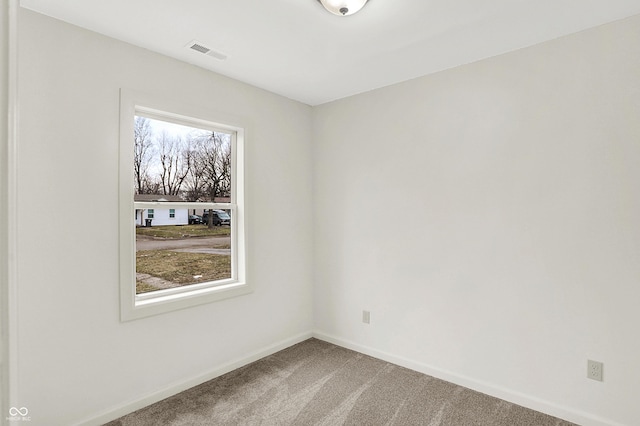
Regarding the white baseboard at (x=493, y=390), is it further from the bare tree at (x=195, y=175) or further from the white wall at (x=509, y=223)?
the bare tree at (x=195, y=175)

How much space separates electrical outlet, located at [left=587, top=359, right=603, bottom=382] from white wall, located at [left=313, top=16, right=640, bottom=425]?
31 millimetres

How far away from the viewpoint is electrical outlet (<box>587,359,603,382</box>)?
2133 millimetres

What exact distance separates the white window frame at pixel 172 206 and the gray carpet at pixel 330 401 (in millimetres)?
671

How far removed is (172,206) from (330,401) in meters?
1.91

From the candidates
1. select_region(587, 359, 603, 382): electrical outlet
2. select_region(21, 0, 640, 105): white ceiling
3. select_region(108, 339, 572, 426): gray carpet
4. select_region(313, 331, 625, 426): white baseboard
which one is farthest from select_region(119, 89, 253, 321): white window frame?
select_region(587, 359, 603, 382): electrical outlet

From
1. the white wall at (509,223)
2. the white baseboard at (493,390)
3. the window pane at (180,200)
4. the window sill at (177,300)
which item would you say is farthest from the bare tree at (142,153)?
the white baseboard at (493,390)

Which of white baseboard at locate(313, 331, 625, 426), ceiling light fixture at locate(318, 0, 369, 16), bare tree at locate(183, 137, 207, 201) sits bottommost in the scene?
white baseboard at locate(313, 331, 625, 426)

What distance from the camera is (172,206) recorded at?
107 inches

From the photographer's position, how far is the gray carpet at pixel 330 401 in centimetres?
223

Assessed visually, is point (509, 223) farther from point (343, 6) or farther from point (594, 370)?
point (343, 6)

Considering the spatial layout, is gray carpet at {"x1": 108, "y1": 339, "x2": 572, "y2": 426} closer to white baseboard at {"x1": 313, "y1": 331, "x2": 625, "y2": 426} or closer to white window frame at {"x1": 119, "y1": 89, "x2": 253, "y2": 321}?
white baseboard at {"x1": 313, "y1": 331, "x2": 625, "y2": 426}

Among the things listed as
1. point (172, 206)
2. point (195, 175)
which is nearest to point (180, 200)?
point (172, 206)

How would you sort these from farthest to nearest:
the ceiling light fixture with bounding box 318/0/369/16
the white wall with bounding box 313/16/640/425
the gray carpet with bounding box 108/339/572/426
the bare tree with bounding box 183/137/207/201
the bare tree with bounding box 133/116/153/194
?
the bare tree with bounding box 183/137/207/201, the bare tree with bounding box 133/116/153/194, the gray carpet with bounding box 108/339/572/426, the white wall with bounding box 313/16/640/425, the ceiling light fixture with bounding box 318/0/369/16

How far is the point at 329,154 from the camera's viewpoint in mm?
3586
